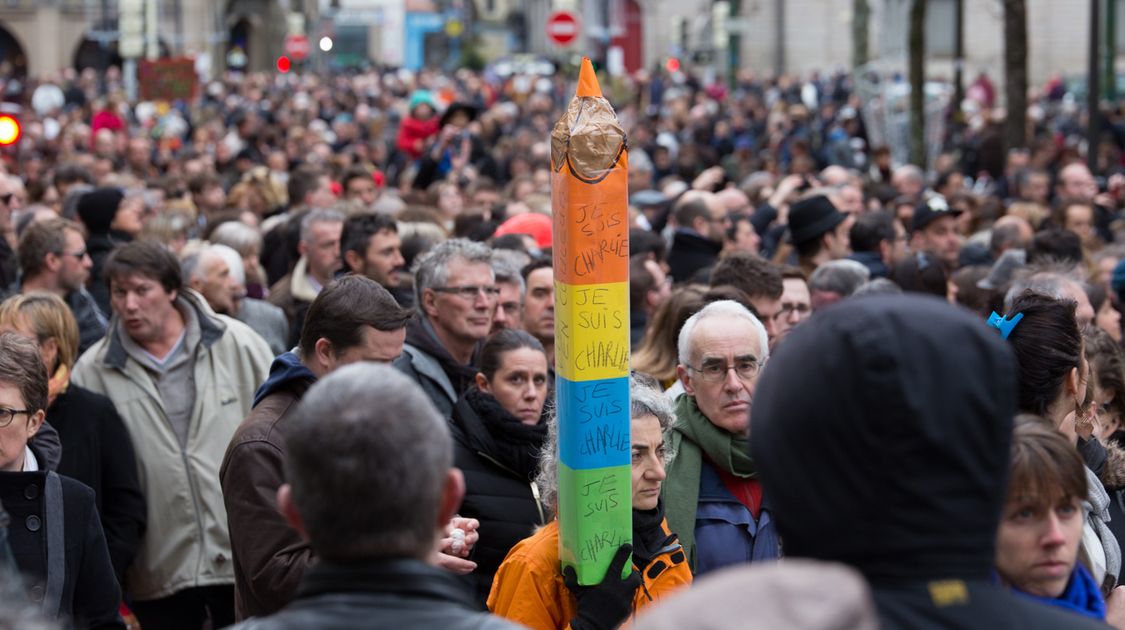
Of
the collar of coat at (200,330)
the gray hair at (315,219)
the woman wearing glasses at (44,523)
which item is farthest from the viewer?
the gray hair at (315,219)

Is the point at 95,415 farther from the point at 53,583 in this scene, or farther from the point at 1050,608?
the point at 1050,608

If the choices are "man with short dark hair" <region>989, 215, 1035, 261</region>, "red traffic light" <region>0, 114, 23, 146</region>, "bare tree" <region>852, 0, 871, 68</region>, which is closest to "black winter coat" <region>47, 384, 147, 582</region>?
"man with short dark hair" <region>989, 215, 1035, 261</region>

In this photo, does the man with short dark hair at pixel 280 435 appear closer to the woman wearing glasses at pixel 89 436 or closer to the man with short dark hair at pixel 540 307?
the woman wearing glasses at pixel 89 436

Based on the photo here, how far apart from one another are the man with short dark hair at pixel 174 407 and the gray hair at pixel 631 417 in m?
2.03

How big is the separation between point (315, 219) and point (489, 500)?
4.16 meters

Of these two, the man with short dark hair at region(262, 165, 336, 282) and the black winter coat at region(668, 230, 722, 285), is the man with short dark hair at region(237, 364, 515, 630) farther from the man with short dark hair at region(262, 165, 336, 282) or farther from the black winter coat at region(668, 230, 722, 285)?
the black winter coat at region(668, 230, 722, 285)

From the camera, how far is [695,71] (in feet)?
158

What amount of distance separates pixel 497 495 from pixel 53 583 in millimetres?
1337

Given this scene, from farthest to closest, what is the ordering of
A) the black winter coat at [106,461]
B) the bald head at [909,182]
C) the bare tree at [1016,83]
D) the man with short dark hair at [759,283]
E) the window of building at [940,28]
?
the window of building at [940,28], the bare tree at [1016,83], the bald head at [909,182], the man with short dark hair at [759,283], the black winter coat at [106,461]

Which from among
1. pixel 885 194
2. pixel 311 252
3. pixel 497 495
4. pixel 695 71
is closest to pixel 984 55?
pixel 695 71

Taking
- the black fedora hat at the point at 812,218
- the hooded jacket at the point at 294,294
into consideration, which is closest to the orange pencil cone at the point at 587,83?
the hooded jacket at the point at 294,294

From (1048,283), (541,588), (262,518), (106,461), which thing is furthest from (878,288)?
(262,518)

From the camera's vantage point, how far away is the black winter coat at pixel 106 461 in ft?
19.1

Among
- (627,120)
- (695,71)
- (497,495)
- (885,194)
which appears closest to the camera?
(497,495)
